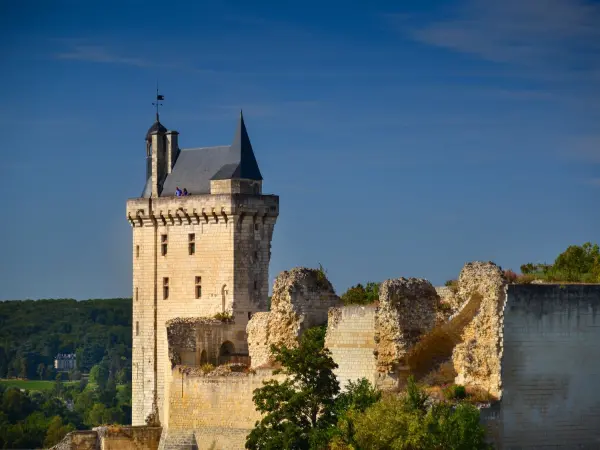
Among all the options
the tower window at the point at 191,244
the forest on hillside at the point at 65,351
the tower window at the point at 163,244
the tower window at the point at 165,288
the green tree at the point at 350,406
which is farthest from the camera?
the forest on hillside at the point at 65,351

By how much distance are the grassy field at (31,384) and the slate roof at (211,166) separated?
94.0m

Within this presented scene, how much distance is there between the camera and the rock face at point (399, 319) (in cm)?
4853

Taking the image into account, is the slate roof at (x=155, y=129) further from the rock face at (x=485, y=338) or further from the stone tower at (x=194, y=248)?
the rock face at (x=485, y=338)

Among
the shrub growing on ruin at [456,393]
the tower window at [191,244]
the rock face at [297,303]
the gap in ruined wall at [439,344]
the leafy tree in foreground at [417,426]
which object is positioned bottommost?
the leafy tree in foreground at [417,426]

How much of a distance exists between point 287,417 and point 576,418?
819 cm

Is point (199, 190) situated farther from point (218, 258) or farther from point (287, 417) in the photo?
point (287, 417)

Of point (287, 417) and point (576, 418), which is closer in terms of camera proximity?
point (576, 418)

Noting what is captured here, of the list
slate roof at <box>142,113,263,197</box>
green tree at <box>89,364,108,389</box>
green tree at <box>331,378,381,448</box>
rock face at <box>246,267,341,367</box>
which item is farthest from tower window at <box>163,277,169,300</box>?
green tree at <box>89,364,108,389</box>

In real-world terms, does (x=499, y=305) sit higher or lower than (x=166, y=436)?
higher

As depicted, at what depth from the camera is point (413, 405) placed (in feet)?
151

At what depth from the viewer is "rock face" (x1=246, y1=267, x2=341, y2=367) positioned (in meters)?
54.4

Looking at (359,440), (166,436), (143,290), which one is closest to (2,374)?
(143,290)

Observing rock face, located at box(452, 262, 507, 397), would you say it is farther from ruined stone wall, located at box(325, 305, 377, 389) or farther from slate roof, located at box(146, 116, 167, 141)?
slate roof, located at box(146, 116, 167, 141)

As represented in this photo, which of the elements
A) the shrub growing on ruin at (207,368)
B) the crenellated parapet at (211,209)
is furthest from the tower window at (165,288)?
the shrub growing on ruin at (207,368)
